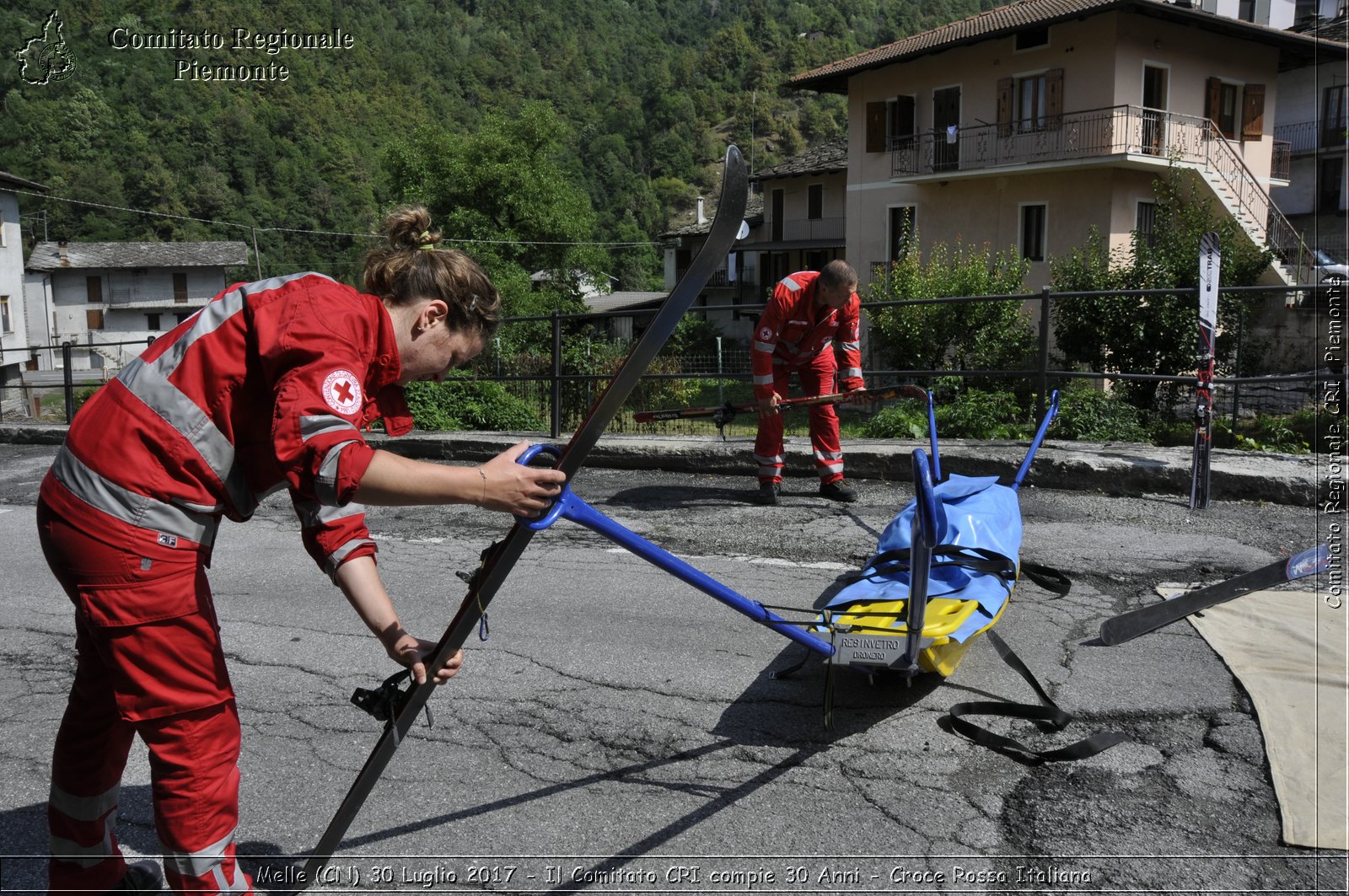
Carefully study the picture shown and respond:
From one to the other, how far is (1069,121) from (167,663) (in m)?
30.3

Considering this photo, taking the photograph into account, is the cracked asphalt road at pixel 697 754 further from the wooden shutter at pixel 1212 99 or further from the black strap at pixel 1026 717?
the wooden shutter at pixel 1212 99

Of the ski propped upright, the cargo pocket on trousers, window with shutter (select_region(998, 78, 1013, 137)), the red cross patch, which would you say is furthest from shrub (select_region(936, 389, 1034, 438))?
window with shutter (select_region(998, 78, 1013, 137))

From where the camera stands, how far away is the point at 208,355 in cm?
211

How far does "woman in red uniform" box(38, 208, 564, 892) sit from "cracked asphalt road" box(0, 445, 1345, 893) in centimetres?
85

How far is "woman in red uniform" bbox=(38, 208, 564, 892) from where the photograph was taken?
2.01m

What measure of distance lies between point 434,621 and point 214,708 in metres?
2.92

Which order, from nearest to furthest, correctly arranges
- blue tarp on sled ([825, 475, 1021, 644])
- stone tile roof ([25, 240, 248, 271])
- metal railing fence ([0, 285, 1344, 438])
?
blue tarp on sled ([825, 475, 1021, 644]), metal railing fence ([0, 285, 1344, 438]), stone tile roof ([25, 240, 248, 271])

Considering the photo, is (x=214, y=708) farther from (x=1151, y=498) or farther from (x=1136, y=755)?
(x=1151, y=498)

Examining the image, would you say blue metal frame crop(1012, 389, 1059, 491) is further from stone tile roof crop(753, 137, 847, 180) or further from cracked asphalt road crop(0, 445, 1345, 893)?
stone tile roof crop(753, 137, 847, 180)

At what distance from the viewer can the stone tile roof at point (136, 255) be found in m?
67.6

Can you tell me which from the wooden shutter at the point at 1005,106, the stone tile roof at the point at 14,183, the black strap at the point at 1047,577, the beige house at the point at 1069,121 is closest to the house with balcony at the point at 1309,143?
the beige house at the point at 1069,121

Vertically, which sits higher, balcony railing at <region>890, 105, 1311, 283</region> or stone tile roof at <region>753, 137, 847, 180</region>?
stone tile roof at <region>753, 137, 847, 180</region>

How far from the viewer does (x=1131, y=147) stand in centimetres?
2716

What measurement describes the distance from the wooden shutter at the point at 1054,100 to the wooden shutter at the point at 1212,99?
4613mm
